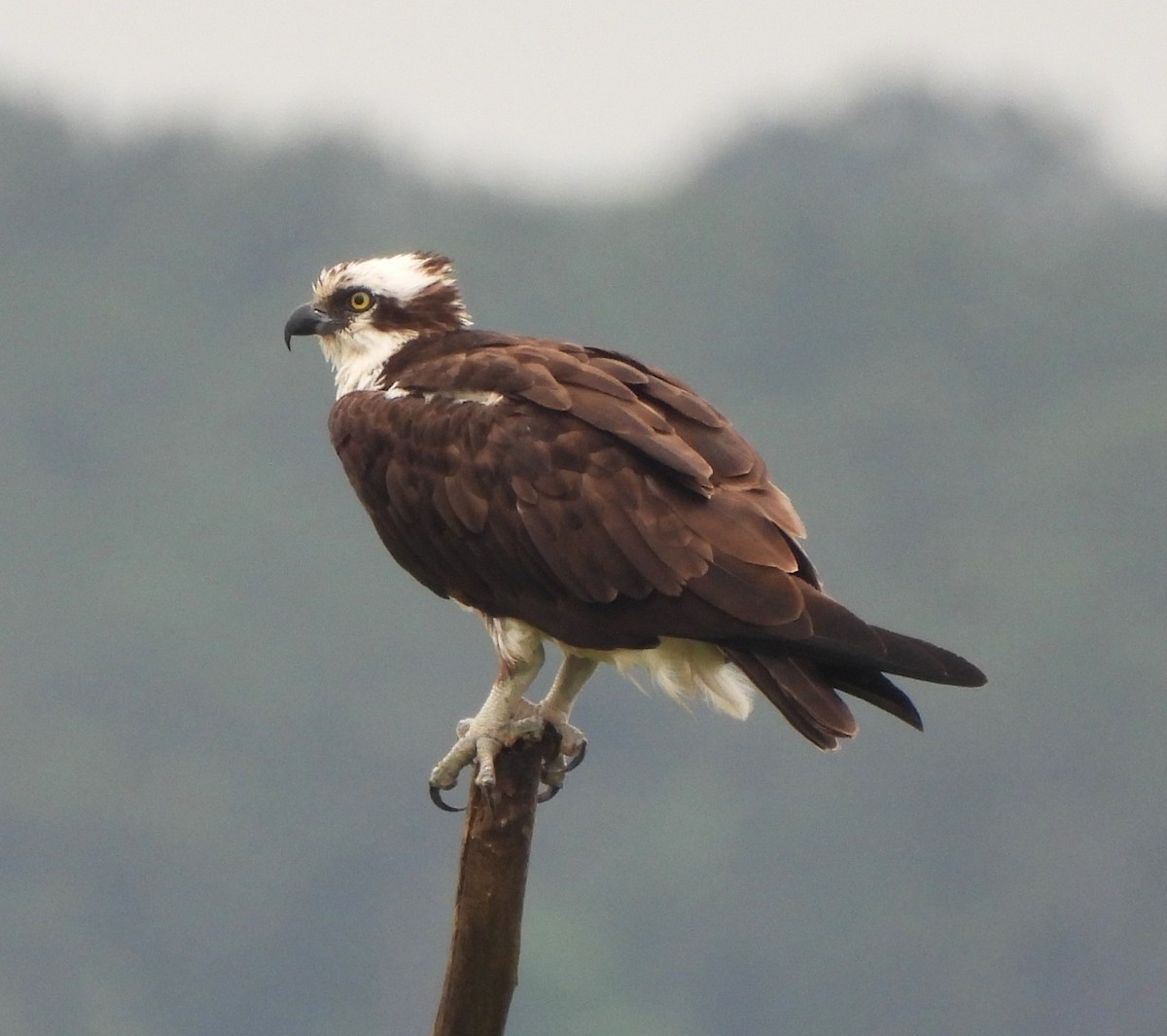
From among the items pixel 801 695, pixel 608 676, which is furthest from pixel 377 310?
pixel 608 676

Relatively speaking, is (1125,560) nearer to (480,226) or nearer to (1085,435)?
(1085,435)

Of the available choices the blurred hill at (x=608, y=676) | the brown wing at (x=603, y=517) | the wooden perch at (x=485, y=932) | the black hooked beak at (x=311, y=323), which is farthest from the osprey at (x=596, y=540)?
the blurred hill at (x=608, y=676)

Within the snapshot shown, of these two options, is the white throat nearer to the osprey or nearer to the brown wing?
the osprey

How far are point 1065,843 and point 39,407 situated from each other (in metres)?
32.1

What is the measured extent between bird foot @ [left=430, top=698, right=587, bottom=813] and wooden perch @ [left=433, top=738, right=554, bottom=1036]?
0.20m

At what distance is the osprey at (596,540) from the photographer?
883cm

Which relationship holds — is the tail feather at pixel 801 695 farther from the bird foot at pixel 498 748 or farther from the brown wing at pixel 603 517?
the bird foot at pixel 498 748

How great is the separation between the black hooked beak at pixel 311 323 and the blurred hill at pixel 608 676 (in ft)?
102

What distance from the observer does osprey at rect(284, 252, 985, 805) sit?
883 cm

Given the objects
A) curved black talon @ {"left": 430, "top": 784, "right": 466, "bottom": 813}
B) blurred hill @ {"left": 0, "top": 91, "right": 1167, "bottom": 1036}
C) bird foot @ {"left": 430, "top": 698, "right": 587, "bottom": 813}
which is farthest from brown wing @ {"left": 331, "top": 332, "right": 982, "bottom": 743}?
blurred hill @ {"left": 0, "top": 91, "right": 1167, "bottom": 1036}

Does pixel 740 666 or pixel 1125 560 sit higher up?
pixel 1125 560

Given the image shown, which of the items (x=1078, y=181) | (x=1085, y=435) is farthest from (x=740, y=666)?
(x=1078, y=181)

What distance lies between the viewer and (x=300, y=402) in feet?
226

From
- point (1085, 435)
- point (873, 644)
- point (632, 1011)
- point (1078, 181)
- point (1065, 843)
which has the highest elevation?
point (1078, 181)
